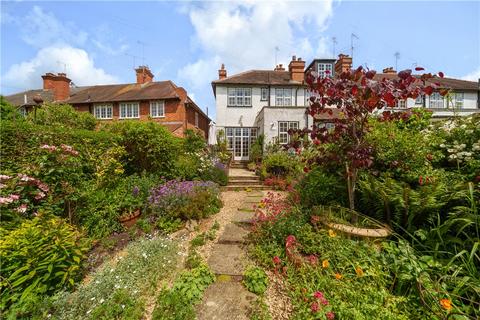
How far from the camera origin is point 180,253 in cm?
343

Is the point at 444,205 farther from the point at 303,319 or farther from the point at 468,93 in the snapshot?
the point at 468,93

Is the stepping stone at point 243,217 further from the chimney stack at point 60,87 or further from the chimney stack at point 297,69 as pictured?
the chimney stack at point 60,87

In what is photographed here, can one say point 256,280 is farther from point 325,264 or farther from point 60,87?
point 60,87

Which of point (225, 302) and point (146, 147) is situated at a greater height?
point (146, 147)

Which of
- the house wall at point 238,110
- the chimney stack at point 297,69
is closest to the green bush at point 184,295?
the house wall at point 238,110

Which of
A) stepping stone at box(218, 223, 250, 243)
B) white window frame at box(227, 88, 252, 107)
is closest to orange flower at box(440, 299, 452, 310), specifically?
stepping stone at box(218, 223, 250, 243)

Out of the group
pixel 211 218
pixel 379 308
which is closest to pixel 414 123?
pixel 379 308

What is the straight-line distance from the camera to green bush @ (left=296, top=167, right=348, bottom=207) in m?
4.12

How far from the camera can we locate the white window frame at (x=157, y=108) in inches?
747

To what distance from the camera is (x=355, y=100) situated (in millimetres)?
2887

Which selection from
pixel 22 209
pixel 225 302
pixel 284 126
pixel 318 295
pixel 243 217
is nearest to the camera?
pixel 318 295

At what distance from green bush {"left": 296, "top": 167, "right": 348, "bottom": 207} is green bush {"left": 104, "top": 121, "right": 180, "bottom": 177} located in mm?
4221

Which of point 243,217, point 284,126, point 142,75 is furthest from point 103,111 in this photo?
point 243,217

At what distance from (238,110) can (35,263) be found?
15.5m
